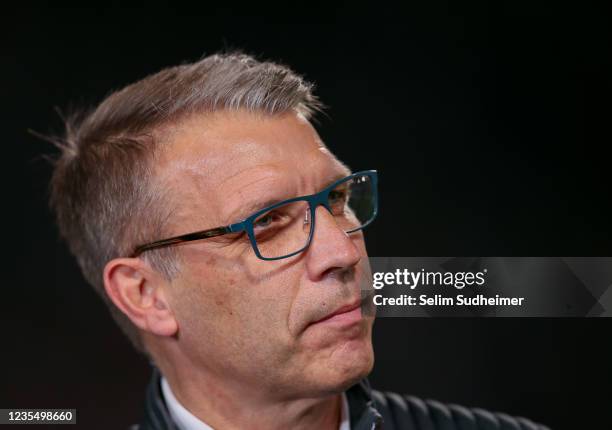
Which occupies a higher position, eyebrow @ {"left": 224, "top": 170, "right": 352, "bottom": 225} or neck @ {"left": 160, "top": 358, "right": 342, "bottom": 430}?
eyebrow @ {"left": 224, "top": 170, "right": 352, "bottom": 225}

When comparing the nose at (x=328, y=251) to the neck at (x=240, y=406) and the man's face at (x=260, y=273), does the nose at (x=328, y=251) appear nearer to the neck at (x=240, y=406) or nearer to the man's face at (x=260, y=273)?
the man's face at (x=260, y=273)

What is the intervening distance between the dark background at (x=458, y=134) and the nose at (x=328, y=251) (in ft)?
2.11

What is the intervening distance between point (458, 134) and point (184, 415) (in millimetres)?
982

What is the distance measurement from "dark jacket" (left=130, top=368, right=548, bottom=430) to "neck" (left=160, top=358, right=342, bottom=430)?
0.19 ft

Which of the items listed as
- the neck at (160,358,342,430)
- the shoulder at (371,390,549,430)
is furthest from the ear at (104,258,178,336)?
the shoulder at (371,390,549,430)

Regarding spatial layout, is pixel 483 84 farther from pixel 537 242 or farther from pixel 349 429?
pixel 349 429

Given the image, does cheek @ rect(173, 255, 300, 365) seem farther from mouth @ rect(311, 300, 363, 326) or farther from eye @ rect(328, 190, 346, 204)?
eye @ rect(328, 190, 346, 204)

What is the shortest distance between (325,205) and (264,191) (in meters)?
0.11

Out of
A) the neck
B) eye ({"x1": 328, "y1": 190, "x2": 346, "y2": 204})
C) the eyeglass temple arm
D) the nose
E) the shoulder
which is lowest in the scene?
the neck

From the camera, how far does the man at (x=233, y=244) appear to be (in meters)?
1.20

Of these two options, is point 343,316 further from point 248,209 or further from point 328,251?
point 248,209

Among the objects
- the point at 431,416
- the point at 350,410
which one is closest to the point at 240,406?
the point at 350,410

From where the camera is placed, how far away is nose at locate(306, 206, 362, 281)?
3.91 ft

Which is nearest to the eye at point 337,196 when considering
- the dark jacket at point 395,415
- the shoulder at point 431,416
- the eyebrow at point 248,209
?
the eyebrow at point 248,209
